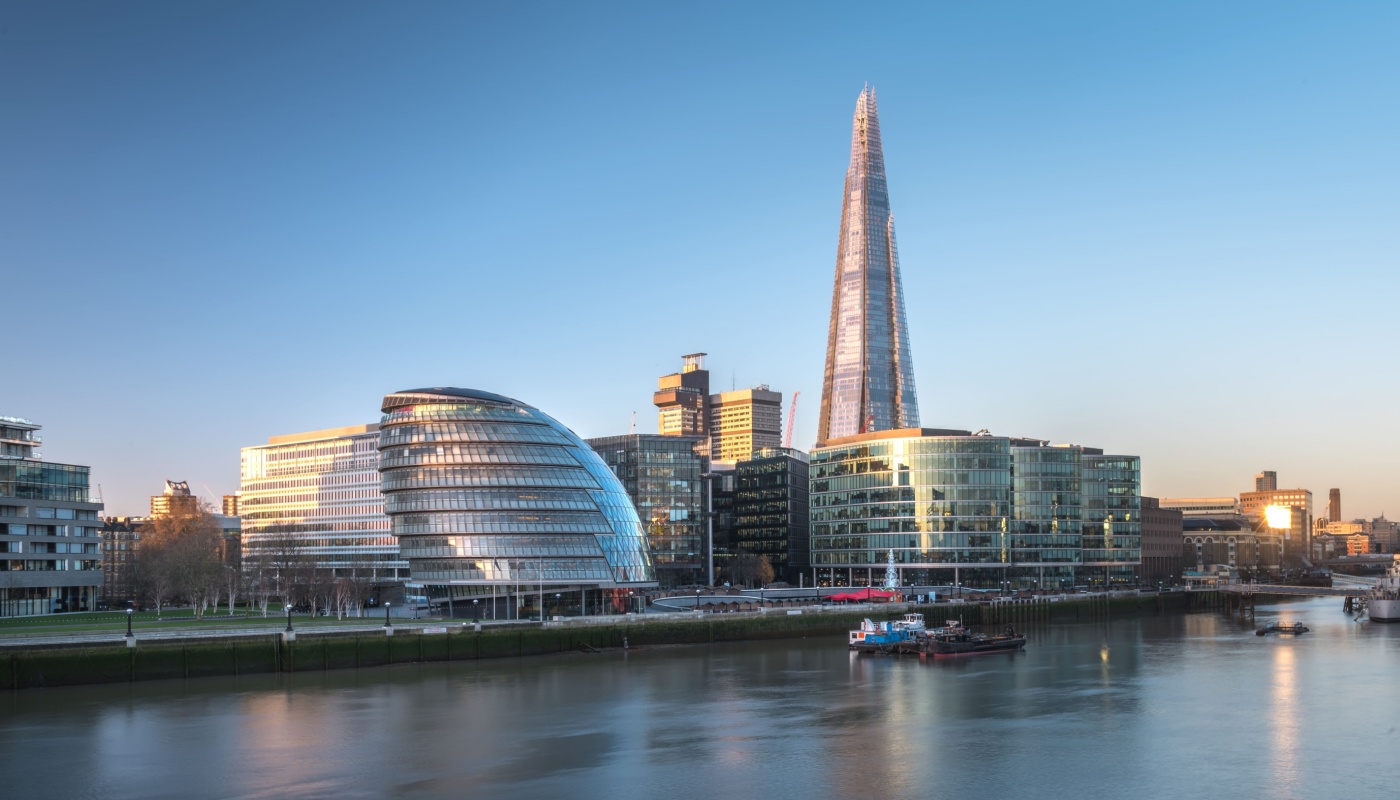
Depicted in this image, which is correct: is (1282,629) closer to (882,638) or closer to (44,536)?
(882,638)

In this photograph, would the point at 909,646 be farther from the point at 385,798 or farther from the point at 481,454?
the point at 385,798

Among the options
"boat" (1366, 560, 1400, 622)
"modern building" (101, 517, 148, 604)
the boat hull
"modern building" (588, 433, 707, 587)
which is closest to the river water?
the boat hull

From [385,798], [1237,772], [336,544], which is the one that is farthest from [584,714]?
[336,544]

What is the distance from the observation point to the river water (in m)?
41.1

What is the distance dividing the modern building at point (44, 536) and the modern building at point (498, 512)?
23802 mm

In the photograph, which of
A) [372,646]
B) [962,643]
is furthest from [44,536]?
[962,643]

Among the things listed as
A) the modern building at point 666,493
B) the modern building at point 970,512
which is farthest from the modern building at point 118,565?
the modern building at point 970,512

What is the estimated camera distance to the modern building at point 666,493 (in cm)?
17012

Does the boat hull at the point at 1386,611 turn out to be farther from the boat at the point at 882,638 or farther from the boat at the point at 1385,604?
the boat at the point at 882,638

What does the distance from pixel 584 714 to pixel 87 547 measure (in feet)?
224

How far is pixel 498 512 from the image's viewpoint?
108 metres

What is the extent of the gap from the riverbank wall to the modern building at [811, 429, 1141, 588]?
45.1 meters

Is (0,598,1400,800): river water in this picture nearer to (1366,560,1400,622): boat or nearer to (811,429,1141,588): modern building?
(1366,560,1400,622): boat

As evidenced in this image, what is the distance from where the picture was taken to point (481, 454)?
110m
